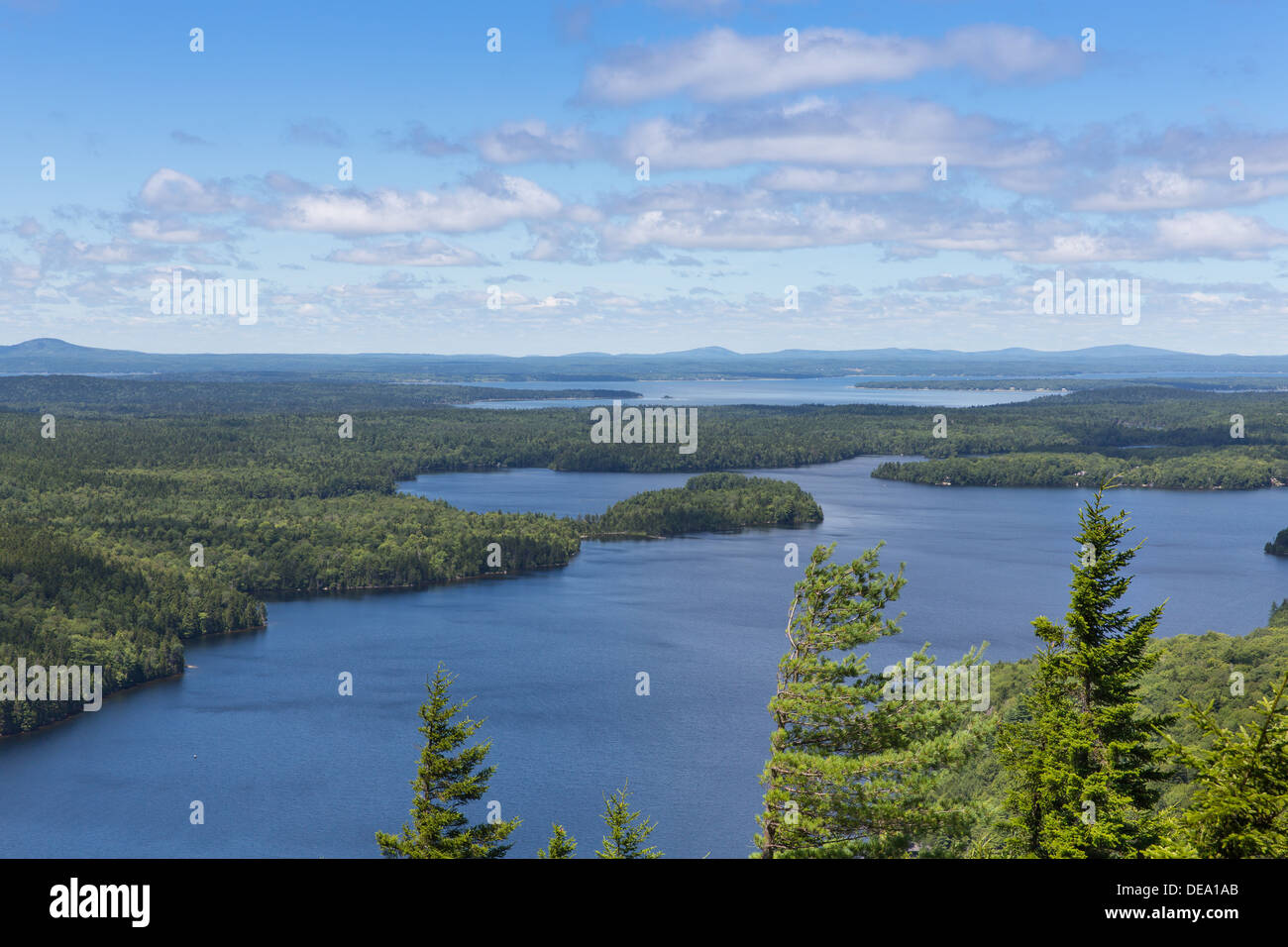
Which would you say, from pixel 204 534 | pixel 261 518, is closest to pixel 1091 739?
pixel 204 534

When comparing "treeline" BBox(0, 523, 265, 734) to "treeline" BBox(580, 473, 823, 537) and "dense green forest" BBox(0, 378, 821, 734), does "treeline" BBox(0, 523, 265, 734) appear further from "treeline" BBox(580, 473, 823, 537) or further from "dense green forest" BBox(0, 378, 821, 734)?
"treeline" BBox(580, 473, 823, 537)

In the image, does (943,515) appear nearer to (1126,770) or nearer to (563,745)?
(563,745)

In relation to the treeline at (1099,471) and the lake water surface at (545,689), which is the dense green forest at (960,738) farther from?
the treeline at (1099,471)

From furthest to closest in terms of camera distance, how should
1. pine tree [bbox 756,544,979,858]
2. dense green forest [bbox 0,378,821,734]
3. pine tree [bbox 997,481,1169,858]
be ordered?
1. dense green forest [bbox 0,378,821,734]
2. pine tree [bbox 756,544,979,858]
3. pine tree [bbox 997,481,1169,858]

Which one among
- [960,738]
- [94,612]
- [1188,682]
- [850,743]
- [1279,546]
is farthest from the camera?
[1279,546]

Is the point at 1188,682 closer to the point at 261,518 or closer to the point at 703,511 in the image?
the point at 703,511

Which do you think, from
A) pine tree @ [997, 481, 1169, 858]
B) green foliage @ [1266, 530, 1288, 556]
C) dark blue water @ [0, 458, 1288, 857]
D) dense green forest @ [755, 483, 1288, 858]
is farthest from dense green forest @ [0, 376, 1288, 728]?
pine tree @ [997, 481, 1169, 858]

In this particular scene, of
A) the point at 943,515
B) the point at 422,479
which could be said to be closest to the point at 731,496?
the point at 943,515
